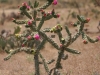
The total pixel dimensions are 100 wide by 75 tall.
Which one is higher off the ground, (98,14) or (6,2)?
(98,14)

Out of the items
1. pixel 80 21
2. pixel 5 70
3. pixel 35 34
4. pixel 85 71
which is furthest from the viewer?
pixel 5 70

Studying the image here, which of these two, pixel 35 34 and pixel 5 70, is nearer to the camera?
pixel 35 34

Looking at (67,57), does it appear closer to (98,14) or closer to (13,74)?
(13,74)

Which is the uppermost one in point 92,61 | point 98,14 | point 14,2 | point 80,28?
point 80,28

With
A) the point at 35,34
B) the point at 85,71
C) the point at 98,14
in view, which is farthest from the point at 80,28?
the point at 98,14

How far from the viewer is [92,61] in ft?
28.6

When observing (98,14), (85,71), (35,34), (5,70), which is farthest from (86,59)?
(98,14)

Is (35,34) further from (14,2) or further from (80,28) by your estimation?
(14,2)

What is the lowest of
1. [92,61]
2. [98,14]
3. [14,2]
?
[14,2]

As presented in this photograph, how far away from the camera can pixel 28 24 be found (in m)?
5.66

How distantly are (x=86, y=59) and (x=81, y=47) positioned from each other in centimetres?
200

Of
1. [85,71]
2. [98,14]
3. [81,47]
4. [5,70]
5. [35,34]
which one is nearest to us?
[35,34]

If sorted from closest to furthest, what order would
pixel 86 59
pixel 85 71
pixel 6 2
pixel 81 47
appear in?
pixel 85 71 → pixel 86 59 → pixel 81 47 → pixel 6 2

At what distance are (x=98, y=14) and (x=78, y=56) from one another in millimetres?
9860
